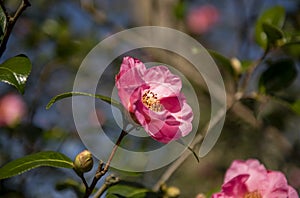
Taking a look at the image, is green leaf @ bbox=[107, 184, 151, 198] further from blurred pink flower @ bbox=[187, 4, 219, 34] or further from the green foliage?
blurred pink flower @ bbox=[187, 4, 219, 34]

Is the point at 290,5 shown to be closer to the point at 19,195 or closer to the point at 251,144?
the point at 251,144

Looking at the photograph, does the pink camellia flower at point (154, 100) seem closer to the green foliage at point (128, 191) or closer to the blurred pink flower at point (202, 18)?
the green foliage at point (128, 191)

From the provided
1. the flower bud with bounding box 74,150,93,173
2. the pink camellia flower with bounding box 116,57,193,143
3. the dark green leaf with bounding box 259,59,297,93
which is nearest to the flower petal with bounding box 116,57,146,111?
the pink camellia flower with bounding box 116,57,193,143

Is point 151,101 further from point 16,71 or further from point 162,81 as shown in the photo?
point 16,71

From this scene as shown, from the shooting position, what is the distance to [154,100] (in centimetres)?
84

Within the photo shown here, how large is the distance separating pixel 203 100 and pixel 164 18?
1.59ft

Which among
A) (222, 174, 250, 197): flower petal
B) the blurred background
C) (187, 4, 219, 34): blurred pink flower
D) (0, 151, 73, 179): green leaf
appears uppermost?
(0, 151, 73, 179): green leaf

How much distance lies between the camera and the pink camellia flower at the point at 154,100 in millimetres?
782

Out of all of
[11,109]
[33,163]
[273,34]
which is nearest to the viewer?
[33,163]

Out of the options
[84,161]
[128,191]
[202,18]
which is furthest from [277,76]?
[202,18]

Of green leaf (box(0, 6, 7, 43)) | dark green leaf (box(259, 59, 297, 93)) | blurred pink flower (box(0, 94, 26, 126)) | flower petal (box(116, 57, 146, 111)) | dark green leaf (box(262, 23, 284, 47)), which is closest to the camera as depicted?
flower petal (box(116, 57, 146, 111))

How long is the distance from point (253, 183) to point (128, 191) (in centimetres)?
23

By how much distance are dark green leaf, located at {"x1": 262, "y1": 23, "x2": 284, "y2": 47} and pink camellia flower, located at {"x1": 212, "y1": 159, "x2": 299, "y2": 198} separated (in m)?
0.44

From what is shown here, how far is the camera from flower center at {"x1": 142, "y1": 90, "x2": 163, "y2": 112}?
32.6 inches
